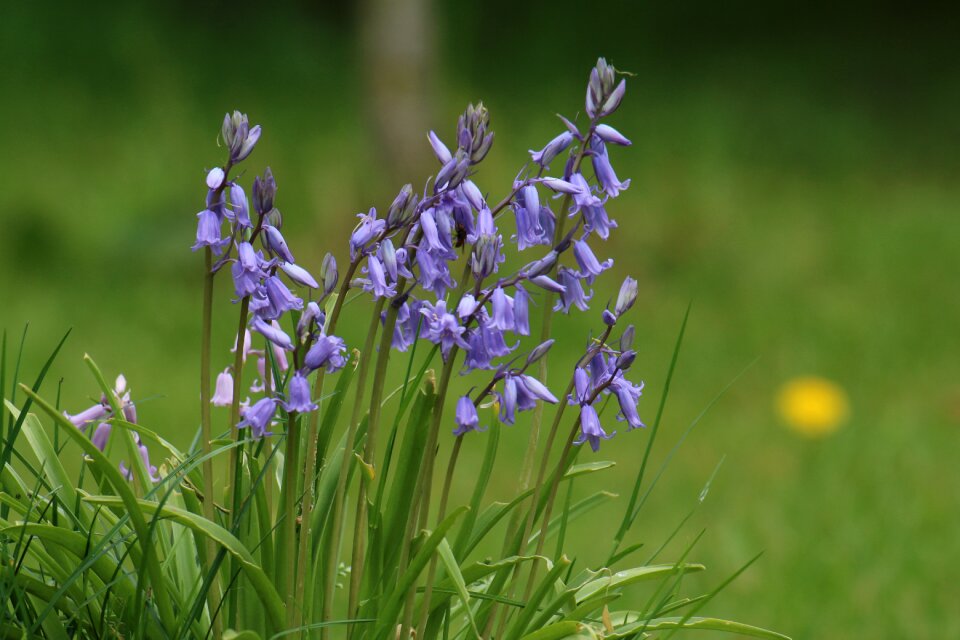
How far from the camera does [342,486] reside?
2232 millimetres

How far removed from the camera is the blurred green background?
5.21 meters

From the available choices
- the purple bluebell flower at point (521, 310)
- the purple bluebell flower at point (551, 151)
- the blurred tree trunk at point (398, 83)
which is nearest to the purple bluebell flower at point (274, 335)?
the purple bluebell flower at point (521, 310)

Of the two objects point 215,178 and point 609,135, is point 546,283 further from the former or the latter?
point 215,178

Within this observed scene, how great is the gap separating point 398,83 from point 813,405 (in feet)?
10.8

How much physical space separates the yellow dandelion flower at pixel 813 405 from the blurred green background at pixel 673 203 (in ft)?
0.25

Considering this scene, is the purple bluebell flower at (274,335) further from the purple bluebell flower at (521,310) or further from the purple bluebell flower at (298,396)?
the purple bluebell flower at (521,310)

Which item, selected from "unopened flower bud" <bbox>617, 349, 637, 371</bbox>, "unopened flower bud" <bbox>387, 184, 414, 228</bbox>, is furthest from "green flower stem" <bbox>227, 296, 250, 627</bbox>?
"unopened flower bud" <bbox>617, 349, 637, 371</bbox>

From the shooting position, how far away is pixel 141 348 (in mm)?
6746

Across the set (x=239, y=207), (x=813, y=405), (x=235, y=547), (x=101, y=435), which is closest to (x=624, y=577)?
(x=235, y=547)

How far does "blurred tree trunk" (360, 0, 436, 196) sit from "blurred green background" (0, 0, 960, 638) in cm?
2

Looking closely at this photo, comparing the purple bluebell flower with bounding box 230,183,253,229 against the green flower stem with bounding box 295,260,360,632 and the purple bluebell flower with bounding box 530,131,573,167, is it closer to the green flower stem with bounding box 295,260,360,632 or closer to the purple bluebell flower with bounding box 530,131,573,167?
the green flower stem with bounding box 295,260,360,632

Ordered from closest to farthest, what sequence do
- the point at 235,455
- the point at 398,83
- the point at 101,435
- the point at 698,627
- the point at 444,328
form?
the point at 444,328 < the point at 235,455 < the point at 698,627 < the point at 101,435 < the point at 398,83

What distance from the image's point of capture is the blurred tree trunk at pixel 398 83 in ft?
25.5

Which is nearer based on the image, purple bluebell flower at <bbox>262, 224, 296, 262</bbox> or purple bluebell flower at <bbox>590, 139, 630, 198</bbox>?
purple bluebell flower at <bbox>262, 224, 296, 262</bbox>
